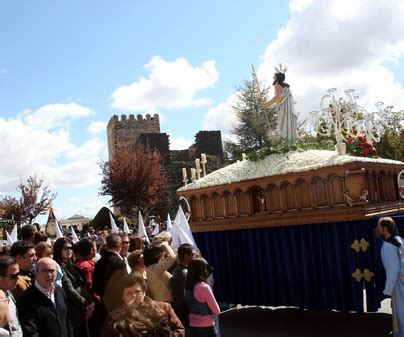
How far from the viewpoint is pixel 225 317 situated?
8344 mm

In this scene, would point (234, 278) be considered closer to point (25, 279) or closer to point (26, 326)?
point (25, 279)

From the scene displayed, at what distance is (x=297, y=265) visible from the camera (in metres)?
6.95

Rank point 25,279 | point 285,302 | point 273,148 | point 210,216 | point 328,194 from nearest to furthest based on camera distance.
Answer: point 25,279, point 328,194, point 285,302, point 273,148, point 210,216

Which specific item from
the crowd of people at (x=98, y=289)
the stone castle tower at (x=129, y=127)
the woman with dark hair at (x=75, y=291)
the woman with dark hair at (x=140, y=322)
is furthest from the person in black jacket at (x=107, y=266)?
the stone castle tower at (x=129, y=127)

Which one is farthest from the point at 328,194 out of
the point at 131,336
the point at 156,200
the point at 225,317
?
the point at 156,200

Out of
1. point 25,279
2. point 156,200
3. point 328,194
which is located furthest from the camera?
point 156,200

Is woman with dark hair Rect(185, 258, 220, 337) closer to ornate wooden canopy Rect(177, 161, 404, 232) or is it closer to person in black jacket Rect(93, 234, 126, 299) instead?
person in black jacket Rect(93, 234, 126, 299)

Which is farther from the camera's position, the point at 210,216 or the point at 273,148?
the point at 210,216

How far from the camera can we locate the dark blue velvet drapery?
6195 mm

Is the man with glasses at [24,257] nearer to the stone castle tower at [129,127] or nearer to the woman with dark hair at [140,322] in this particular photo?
the woman with dark hair at [140,322]

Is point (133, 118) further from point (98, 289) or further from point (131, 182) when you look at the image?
point (98, 289)

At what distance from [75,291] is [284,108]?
493 cm

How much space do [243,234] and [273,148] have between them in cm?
158

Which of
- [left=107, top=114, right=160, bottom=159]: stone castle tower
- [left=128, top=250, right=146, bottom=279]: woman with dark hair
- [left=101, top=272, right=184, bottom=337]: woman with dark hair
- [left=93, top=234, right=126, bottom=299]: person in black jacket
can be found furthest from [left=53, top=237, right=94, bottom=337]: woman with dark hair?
[left=107, top=114, right=160, bottom=159]: stone castle tower
